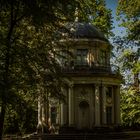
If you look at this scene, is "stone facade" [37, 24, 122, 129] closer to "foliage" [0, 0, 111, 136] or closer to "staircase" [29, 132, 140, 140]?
"staircase" [29, 132, 140, 140]

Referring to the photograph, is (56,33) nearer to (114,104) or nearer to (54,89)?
(54,89)

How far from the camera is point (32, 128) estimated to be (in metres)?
54.5

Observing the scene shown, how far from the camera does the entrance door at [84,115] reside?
1874 inches

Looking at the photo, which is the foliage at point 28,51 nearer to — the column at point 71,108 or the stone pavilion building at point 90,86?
the stone pavilion building at point 90,86

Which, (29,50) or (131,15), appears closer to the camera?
(29,50)

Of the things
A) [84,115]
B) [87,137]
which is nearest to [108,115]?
[84,115]

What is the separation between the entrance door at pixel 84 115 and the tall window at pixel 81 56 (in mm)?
4543

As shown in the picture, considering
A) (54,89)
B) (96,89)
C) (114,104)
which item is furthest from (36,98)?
(114,104)

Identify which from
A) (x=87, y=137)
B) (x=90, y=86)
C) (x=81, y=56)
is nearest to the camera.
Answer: (x=87, y=137)

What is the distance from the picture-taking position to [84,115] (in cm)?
4794

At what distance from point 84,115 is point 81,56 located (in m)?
6.69

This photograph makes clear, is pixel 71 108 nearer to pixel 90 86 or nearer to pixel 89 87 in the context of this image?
pixel 89 87

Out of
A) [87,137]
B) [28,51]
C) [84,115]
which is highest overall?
[28,51]

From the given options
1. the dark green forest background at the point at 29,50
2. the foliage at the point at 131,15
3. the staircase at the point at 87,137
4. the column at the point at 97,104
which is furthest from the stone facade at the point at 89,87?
the dark green forest background at the point at 29,50
